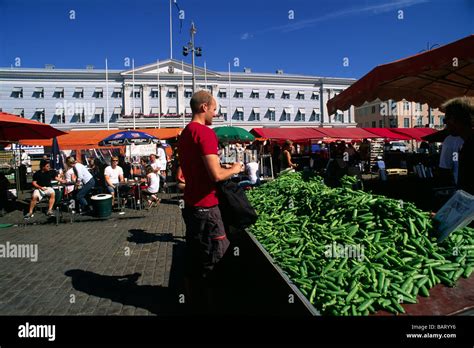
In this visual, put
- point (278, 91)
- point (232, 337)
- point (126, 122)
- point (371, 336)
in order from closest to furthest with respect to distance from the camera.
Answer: point (371, 336) < point (232, 337) < point (126, 122) < point (278, 91)

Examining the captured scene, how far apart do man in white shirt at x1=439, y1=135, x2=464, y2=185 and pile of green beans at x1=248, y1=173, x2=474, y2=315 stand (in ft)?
8.55

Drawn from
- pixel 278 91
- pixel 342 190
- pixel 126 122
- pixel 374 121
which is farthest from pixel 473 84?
pixel 374 121

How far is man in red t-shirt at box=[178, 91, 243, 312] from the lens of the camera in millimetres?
2609

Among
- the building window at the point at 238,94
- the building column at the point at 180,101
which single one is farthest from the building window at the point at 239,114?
the building column at the point at 180,101

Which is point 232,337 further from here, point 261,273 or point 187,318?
point 261,273

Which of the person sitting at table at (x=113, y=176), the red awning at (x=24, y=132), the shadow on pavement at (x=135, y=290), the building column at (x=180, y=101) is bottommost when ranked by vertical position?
the shadow on pavement at (x=135, y=290)

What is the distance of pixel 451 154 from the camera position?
17.9 feet

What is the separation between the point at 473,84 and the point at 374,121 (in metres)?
68.2

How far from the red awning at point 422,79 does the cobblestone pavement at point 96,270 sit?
4589mm

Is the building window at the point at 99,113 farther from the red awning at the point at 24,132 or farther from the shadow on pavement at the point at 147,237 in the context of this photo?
the shadow on pavement at the point at 147,237

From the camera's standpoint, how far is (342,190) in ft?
14.0

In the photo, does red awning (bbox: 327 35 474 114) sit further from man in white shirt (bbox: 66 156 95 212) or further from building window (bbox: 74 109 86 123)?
building window (bbox: 74 109 86 123)

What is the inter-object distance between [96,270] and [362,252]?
4.24 m

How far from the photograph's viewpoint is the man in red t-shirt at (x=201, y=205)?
2609mm
